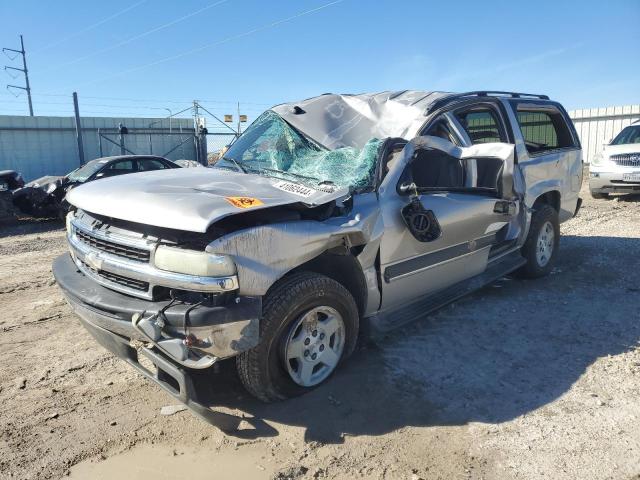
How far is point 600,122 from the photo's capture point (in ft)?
71.8

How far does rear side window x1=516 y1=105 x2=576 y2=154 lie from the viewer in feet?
17.8

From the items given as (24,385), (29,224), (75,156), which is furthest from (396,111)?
(75,156)

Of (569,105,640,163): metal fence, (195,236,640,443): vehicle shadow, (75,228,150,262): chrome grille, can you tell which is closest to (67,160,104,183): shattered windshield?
(75,228,150,262): chrome grille

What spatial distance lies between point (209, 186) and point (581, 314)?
11.9ft

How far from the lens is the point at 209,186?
10.6ft

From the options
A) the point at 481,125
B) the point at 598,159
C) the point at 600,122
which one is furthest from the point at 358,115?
the point at 600,122

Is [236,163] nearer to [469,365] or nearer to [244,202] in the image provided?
[244,202]

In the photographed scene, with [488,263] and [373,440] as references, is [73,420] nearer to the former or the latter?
[373,440]

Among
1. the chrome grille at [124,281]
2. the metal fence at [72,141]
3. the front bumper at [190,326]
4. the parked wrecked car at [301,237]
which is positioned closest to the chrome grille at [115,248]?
the parked wrecked car at [301,237]

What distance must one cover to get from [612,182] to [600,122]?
41.6 feet

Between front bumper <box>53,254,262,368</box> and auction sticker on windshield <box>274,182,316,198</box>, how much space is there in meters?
0.84

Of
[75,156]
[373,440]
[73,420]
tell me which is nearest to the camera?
[373,440]

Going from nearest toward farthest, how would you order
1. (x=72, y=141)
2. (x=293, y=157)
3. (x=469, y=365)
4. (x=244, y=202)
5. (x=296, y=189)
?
(x=244, y=202) < (x=296, y=189) < (x=469, y=365) < (x=293, y=157) < (x=72, y=141)

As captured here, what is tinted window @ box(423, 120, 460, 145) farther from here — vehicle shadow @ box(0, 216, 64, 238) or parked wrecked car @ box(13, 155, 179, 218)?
vehicle shadow @ box(0, 216, 64, 238)
